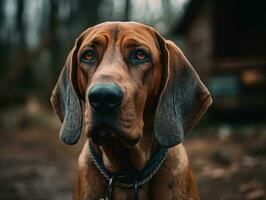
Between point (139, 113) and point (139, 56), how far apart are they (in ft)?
1.43

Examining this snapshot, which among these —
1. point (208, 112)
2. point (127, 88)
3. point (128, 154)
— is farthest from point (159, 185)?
point (208, 112)

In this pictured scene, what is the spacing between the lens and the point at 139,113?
402 centimetres

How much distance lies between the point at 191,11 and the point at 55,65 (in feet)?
17.1

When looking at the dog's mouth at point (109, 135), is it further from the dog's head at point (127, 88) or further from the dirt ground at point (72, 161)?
the dirt ground at point (72, 161)

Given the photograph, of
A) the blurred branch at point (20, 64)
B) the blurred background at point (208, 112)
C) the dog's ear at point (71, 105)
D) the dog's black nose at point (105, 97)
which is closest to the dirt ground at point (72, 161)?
the blurred background at point (208, 112)

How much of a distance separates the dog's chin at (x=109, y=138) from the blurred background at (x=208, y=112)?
132 inches

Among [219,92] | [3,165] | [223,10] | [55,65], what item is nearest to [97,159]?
[3,165]

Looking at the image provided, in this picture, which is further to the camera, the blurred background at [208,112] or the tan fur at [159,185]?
the blurred background at [208,112]

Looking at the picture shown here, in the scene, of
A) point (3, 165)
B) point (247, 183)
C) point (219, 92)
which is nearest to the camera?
point (247, 183)

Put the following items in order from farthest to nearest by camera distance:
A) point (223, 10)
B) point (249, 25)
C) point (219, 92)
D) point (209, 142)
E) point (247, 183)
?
point (249, 25) → point (223, 10) → point (219, 92) → point (209, 142) → point (247, 183)

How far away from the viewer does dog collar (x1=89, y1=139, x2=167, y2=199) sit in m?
4.31

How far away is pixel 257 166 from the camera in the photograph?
9.09 m

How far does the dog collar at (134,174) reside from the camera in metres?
4.31

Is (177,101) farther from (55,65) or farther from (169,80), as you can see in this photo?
(55,65)
